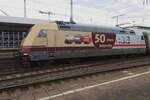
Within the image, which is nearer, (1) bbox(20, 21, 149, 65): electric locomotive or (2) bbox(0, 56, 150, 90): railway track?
(2) bbox(0, 56, 150, 90): railway track

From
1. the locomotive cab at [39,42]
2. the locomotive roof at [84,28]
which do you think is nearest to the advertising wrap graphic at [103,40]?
the locomotive roof at [84,28]

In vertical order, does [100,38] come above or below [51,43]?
above

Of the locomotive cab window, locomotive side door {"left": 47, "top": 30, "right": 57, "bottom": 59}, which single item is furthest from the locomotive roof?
the locomotive cab window

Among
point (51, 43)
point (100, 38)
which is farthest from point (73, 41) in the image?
point (100, 38)

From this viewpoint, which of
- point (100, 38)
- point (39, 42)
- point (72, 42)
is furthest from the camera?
point (100, 38)

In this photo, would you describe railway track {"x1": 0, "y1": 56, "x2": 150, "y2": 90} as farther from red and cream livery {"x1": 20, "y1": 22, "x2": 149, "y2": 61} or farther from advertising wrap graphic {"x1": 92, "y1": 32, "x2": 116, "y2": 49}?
advertising wrap graphic {"x1": 92, "y1": 32, "x2": 116, "y2": 49}

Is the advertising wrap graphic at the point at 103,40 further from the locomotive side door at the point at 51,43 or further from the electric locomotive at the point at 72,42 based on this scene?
the locomotive side door at the point at 51,43

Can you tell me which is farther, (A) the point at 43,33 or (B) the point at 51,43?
(B) the point at 51,43

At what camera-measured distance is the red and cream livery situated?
49.8ft

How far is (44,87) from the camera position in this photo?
947 cm

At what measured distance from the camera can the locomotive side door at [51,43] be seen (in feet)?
51.0

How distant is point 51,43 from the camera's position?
15.7 metres

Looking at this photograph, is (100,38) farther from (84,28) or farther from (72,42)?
(72,42)

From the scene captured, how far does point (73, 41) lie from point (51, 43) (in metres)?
1.90
